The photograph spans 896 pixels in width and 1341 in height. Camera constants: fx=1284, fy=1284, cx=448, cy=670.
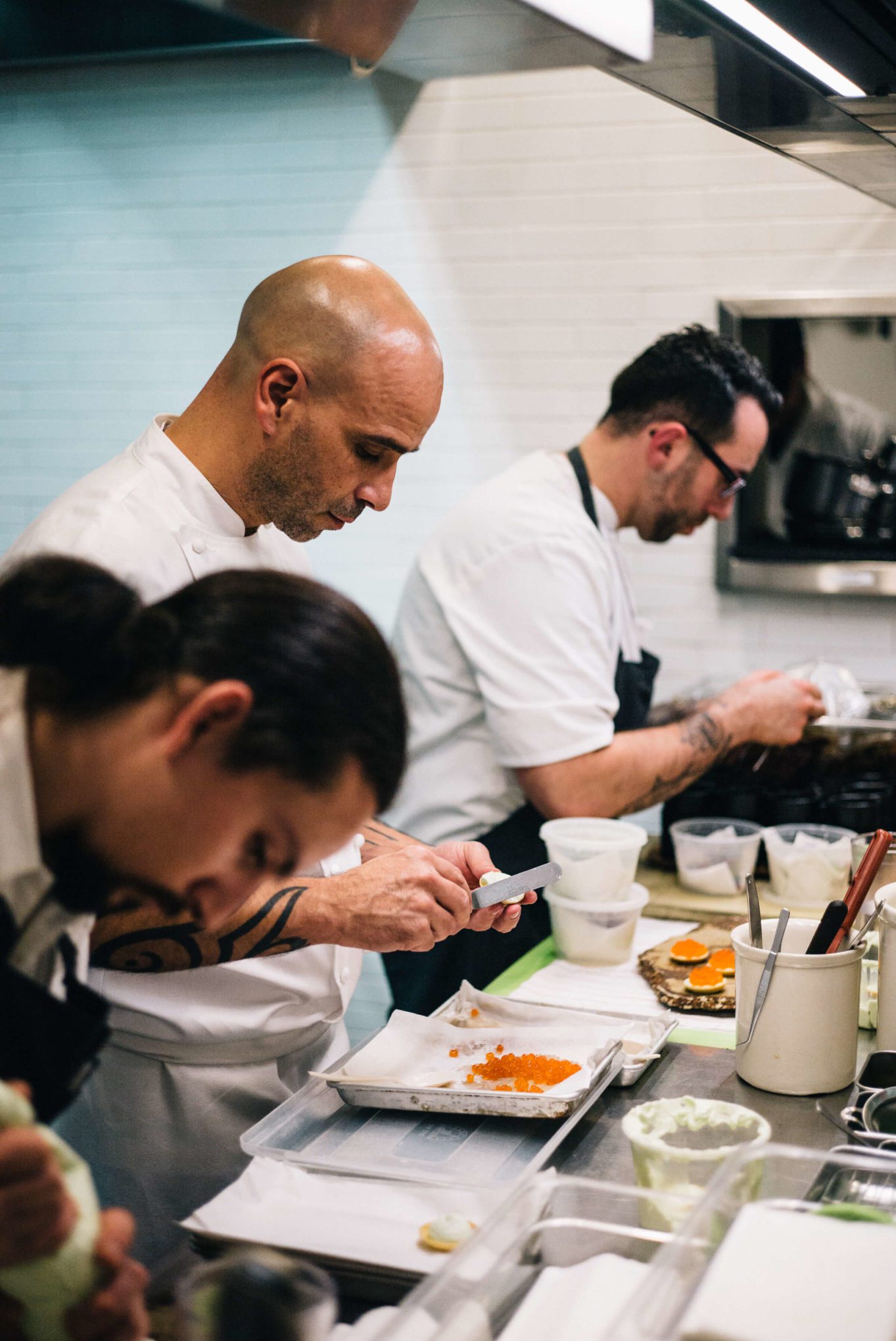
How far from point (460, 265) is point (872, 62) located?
2.59m

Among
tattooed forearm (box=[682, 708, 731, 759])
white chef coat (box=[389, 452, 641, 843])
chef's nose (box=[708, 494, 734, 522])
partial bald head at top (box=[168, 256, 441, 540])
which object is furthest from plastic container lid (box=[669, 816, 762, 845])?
partial bald head at top (box=[168, 256, 441, 540])

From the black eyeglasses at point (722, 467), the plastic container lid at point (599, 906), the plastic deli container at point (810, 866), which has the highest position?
the black eyeglasses at point (722, 467)

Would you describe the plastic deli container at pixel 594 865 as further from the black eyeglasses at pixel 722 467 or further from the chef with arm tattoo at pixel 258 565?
the black eyeglasses at pixel 722 467

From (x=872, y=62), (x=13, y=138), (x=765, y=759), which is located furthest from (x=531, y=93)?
(x=872, y=62)

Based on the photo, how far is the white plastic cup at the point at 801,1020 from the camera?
1473 millimetres

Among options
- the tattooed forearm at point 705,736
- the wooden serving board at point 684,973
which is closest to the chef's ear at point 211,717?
the wooden serving board at point 684,973

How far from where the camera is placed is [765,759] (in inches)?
105

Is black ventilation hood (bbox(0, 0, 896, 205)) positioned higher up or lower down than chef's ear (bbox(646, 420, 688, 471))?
higher up

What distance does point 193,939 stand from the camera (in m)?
1.50

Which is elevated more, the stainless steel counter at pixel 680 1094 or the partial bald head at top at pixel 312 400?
the partial bald head at top at pixel 312 400

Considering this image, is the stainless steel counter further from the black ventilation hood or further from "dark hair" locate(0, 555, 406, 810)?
the black ventilation hood

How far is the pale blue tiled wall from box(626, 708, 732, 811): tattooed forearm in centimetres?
222

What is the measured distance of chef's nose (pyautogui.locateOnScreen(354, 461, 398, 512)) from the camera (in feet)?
5.99

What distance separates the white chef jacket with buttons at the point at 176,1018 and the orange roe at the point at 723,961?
58 centimetres
